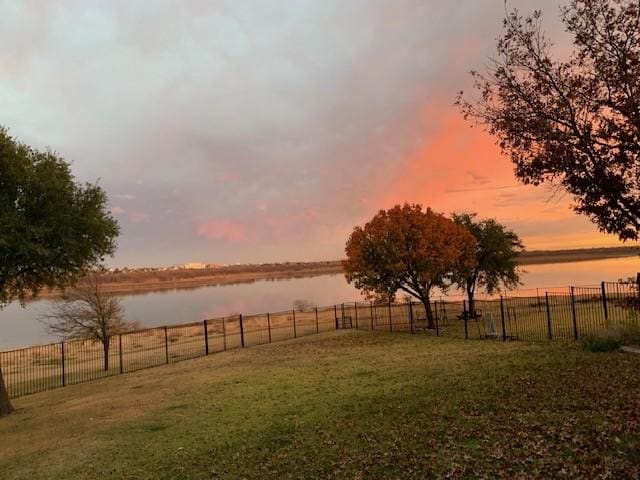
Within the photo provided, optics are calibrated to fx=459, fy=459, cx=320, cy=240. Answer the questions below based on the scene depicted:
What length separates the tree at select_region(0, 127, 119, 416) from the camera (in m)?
14.6

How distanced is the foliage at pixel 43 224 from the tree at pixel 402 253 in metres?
15.9

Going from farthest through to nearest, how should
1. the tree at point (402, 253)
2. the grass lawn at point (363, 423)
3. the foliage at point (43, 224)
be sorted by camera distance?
the tree at point (402, 253) < the foliage at point (43, 224) < the grass lawn at point (363, 423)

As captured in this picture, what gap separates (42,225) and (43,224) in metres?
0.05

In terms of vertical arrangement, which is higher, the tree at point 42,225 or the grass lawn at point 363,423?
the tree at point 42,225

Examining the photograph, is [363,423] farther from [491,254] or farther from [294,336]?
[491,254]

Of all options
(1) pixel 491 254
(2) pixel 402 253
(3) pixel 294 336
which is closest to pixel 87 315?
(3) pixel 294 336

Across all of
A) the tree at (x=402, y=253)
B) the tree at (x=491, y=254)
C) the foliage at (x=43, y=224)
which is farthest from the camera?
the tree at (x=491, y=254)

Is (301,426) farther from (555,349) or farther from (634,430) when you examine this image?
(555,349)

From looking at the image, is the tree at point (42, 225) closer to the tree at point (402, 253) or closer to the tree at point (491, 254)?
the tree at point (402, 253)

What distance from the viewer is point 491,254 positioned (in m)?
36.6

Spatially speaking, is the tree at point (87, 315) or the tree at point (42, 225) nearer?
the tree at point (42, 225)

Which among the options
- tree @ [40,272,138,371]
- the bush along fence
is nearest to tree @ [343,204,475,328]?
the bush along fence

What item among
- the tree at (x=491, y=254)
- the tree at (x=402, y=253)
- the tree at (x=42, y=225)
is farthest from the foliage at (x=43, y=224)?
the tree at (x=491, y=254)

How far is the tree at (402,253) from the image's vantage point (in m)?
28.2
